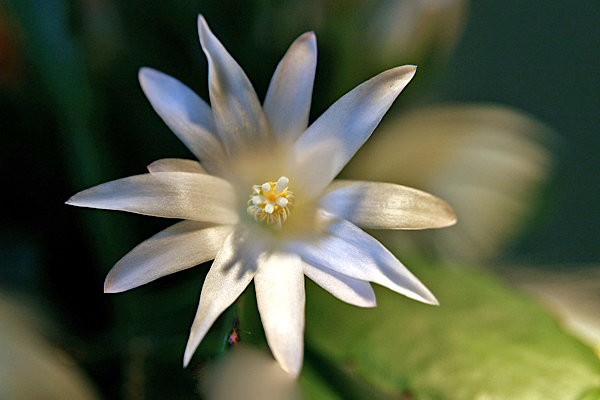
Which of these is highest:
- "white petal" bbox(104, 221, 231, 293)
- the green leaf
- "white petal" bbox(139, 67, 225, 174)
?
"white petal" bbox(139, 67, 225, 174)

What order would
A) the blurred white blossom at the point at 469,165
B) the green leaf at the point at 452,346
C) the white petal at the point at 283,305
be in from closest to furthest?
the white petal at the point at 283,305
the green leaf at the point at 452,346
the blurred white blossom at the point at 469,165

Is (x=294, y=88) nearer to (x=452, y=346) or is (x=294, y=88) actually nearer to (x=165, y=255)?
(x=165, y=255)

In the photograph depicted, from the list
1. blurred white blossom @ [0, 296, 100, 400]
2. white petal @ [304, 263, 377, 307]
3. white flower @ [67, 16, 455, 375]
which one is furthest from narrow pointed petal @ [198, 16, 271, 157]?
blurred white blossom @ [0, 296, 100, 400]

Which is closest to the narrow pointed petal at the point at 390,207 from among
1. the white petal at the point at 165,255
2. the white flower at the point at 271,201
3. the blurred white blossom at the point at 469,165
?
the white flower at the point at 271,201

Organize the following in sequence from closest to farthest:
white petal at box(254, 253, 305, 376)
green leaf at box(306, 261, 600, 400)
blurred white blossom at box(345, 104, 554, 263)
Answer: white petal at box(254, 253, 305, 376) < green leaf at box(306, 261, 600, 400) < blurred white blossom at box(345, 104, 554, 263)

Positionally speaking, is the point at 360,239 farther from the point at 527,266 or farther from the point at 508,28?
the point at 508,28

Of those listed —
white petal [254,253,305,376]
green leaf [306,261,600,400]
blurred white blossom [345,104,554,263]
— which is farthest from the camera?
blurred white blossom [345,104,554,263]

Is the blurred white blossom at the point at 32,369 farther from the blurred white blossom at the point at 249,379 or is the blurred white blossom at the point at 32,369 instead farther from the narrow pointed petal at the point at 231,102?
the narrow pointed petal at the point at 231,102

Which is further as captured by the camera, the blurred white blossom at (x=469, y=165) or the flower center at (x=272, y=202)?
the blurred white blossom at (x=469, y=165)

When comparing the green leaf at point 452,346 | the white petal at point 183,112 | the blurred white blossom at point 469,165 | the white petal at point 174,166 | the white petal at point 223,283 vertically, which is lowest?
the green leaf at point 452,346

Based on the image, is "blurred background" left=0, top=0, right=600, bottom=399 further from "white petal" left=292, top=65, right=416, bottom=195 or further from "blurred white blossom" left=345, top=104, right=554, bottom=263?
"white petal" left=292, top=65, right=416, bottom=195
